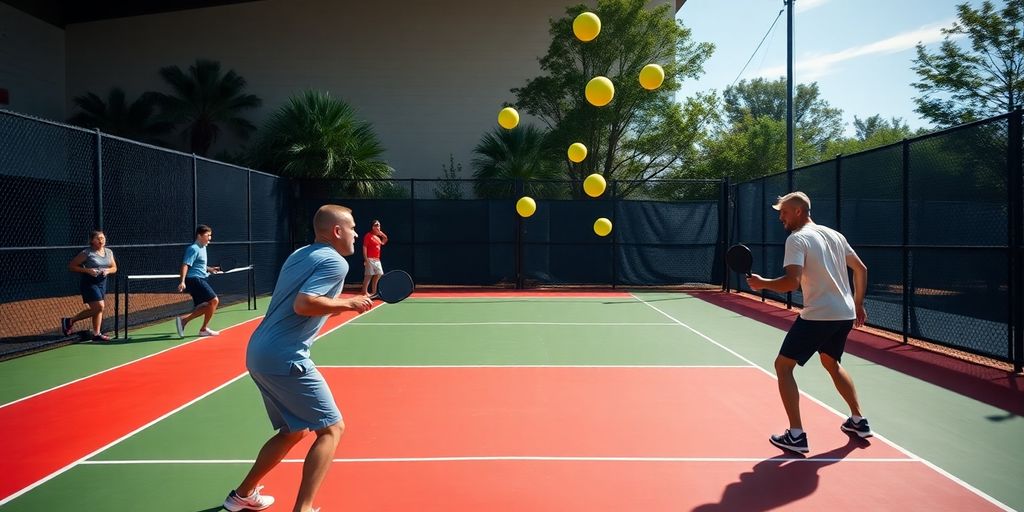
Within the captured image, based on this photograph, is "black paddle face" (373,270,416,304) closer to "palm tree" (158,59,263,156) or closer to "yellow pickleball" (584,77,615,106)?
"yellow pickleball" (584,77,615,106)

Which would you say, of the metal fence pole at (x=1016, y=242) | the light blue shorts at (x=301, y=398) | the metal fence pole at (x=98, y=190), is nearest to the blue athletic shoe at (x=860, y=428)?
the metal fence pole at (x=1016, y=242)

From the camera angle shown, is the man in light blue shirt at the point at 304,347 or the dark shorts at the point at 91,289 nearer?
the man in light blue shirt at the point at 304,347

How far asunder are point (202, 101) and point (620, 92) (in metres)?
15.6

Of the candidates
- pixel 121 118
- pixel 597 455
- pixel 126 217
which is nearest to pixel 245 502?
pixel 597 455

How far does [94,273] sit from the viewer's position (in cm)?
933

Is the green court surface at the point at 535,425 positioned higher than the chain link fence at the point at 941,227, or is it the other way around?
the chain link fence at the point at 941,227

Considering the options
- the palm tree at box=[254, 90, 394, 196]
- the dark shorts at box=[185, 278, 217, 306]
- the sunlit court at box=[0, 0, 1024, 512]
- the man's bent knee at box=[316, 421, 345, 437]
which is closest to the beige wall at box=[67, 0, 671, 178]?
the sunlit court at box=[0, 0, 1024, 512]

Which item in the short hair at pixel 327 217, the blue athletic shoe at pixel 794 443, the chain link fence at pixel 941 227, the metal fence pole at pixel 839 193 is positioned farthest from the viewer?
the metal fence pole at pixel 839 193

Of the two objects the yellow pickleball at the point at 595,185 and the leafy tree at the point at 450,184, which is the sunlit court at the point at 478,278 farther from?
the yellow pickleball at the point at 595,185

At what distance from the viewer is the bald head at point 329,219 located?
3.56 meters

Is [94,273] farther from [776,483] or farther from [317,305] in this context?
[776,483]

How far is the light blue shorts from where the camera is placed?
11.3ft

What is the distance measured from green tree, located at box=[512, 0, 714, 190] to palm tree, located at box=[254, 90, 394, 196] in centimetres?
635

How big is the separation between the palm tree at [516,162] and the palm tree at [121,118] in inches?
489
